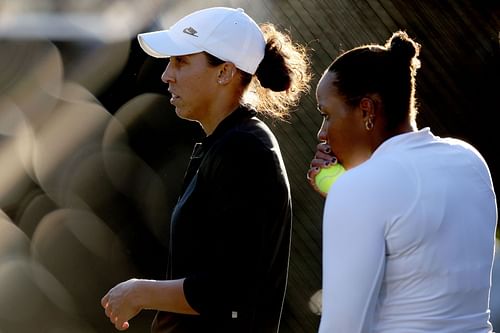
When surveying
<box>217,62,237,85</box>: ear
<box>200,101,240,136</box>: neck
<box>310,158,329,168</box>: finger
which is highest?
<box>217,62,237,85</box>: ear

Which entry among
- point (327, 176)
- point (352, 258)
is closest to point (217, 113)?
point (327, 176)

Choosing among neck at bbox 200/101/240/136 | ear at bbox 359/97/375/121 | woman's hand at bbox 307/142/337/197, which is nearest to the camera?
ear at bbox 359/97/375/121

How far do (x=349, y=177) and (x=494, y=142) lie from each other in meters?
2.87

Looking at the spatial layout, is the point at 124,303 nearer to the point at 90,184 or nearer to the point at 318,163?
the point at 318,163

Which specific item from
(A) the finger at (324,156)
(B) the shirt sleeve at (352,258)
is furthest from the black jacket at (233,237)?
(B) the shirt sleeve at (352,258)

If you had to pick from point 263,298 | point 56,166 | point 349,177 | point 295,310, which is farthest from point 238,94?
point 56,166

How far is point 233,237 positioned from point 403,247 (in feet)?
2.09

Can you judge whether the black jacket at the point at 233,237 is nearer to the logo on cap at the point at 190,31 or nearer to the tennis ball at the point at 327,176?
the tennis ball at the point at 327,176

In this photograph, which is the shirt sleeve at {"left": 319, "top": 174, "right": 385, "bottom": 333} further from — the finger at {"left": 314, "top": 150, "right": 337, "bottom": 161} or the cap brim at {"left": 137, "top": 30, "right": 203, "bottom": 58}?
the cap brim at {"left": 137, "top": 30, "right": 203, "bottom": 58}

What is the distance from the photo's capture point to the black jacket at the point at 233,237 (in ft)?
8.38

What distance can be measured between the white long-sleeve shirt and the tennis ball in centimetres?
48

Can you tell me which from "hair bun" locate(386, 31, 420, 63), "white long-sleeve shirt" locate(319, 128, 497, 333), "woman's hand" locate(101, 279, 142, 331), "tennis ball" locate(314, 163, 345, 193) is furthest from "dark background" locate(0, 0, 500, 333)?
"white long-sleeve shirt" locate(319, 128, 497, 333)

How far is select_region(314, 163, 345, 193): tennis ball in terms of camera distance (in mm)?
2576

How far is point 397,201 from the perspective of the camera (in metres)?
1.99
